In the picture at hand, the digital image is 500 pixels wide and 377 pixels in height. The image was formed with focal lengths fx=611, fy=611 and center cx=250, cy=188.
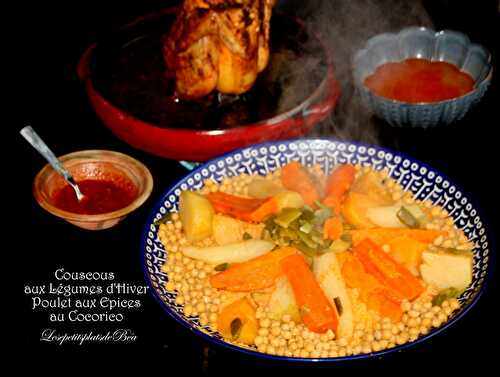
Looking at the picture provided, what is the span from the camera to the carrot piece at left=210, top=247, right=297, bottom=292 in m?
2.04

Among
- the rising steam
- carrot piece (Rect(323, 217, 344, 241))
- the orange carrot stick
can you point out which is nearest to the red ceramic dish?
the rising steam

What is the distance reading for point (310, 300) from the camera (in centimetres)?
192

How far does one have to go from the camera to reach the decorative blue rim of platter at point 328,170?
5.90 ft

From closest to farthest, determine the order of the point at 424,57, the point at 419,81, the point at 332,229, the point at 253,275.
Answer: the point at 253,275
the point at 332,229
the point at 419,81
the point at 424,57

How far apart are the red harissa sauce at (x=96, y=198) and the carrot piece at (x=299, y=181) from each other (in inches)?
24.1

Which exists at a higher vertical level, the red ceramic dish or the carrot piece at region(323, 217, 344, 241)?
the red ceramic dish

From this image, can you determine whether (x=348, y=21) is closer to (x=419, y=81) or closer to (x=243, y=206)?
(x=419, y=81)

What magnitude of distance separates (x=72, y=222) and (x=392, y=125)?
1.47m

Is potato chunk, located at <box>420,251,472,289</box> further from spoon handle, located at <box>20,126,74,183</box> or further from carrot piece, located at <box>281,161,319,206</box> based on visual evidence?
spoon handle, located at <box>20,126,74,183</box>

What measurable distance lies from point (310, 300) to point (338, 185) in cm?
57

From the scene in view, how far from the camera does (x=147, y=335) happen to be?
2.04m

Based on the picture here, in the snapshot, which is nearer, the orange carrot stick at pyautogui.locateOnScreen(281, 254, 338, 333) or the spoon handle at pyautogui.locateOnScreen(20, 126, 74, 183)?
the orange carrot stick at pyautogui.locateOnScreen(281, 254, 338, 333)

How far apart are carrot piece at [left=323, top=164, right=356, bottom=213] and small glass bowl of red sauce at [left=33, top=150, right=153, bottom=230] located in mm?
694

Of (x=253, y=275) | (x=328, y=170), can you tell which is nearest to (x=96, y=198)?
(x=253, y=275)
